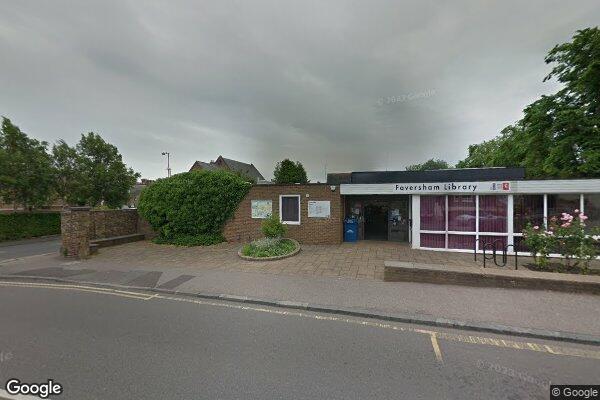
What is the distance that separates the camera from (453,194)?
10430mm

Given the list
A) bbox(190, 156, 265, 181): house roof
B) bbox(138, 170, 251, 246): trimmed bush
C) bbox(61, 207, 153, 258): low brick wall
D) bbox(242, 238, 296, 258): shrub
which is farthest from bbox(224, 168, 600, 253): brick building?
bbox(190, 156, 265, 181): house roof

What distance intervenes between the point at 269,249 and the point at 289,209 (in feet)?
11.2

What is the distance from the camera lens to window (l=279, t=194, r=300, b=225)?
12961 millimetres

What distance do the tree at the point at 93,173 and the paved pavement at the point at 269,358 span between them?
67.8ft

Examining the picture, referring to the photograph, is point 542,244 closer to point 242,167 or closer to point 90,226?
point 90,226

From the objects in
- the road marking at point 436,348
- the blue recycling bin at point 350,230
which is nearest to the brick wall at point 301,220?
the blue recycling bin at point 350,230

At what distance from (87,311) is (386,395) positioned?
5.48 m

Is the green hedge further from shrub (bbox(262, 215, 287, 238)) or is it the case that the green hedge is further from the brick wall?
shrub (bbox(262, 215, 287, 238))

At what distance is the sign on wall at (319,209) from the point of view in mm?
12484

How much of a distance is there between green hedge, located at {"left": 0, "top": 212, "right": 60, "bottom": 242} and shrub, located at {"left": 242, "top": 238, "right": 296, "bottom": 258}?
670 inches

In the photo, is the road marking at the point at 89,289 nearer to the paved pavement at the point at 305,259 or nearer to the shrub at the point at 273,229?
the paved pavement at the point at 305,259

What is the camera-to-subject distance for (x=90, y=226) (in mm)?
13031

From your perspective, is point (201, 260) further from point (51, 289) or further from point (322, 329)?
point (322, 329)

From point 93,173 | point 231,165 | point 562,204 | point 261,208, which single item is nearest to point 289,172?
point 231,165
